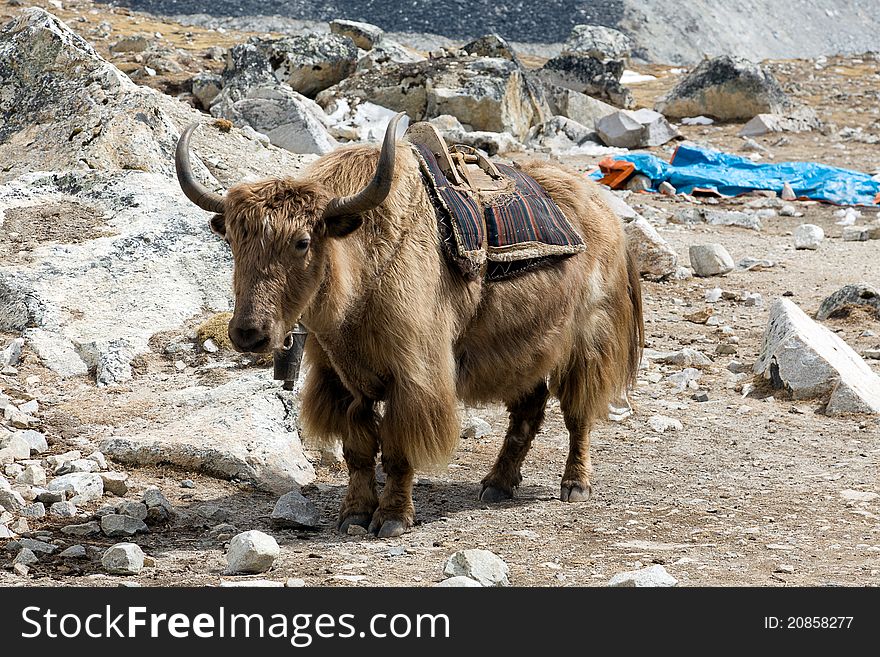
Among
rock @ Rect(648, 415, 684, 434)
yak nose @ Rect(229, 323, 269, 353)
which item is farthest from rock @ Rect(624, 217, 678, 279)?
yak nose @ Rect(229, 323, 269, 353)

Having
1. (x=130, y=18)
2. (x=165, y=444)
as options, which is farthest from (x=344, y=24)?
(x=165, y=444)

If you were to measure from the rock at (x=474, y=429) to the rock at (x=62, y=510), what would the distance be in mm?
2498

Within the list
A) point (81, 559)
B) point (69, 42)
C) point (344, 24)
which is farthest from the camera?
point (344, 24)

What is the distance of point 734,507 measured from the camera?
A: 514cm

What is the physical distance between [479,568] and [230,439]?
1.96 m

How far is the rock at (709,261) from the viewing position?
10.0 meters

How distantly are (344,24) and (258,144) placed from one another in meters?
13.8

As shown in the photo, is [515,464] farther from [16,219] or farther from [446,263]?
[16,219]

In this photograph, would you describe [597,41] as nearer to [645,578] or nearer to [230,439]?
[230,439]

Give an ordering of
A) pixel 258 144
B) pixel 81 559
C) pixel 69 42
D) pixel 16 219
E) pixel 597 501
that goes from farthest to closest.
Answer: pixel 258 144
pixel 69 42
pixel 16 219
pixel 597 501
pixel 81 559

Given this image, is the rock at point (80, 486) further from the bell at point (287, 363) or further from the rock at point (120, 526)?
the bell at point (287, 363)

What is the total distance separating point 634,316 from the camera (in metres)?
6.03

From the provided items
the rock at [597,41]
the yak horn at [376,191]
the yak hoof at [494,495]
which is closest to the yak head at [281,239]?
the yak horn at [376,191]

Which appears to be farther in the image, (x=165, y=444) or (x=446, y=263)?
(x=165, y=444)
